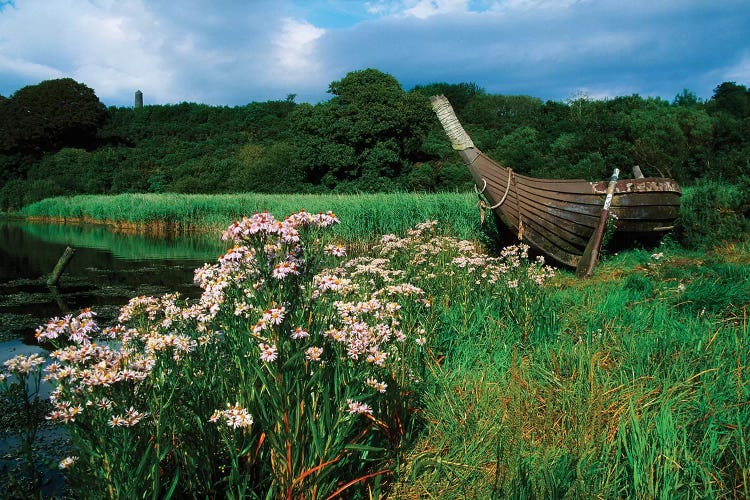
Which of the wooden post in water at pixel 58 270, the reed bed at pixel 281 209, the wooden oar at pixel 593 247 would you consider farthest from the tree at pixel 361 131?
the wooden oar at pixel 593 247

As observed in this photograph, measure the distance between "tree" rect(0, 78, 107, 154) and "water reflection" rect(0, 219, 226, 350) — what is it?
39.6m

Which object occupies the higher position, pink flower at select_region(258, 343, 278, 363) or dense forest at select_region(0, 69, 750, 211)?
dense forest at select_region(0, 69, 750, 211)

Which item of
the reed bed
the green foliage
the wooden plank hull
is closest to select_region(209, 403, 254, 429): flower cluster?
the reed bed

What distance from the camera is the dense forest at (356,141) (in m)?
27.7

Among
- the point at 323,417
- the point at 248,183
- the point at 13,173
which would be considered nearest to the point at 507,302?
the point at 323,417

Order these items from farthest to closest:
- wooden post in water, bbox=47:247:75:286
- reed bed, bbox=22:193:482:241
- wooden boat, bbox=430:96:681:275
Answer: reed bed, bbox=22:193:482:241, wooden post in water, bbox=47:247:75:286, wooden boat, bbox=430:96:681:275

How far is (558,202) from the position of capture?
29.5 ft

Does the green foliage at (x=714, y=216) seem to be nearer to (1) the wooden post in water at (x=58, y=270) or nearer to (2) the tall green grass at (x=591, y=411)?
(2) the tall green grass at (x=591, y=411)

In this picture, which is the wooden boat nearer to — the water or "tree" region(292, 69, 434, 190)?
the water

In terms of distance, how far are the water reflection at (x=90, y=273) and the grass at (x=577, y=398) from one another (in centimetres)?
517

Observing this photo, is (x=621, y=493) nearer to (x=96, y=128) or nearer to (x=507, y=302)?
(x=507, y=302)

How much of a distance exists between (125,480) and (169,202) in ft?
80.1

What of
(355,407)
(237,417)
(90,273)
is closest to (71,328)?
(237,417)

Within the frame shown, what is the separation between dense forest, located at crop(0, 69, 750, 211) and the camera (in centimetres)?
2766
